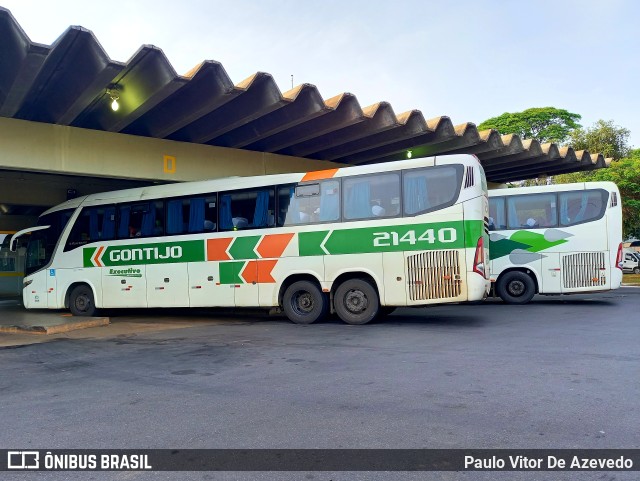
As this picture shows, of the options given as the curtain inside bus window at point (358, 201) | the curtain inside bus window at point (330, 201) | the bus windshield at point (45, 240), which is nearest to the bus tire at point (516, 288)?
the curtain inside bus window at point (358, 201)

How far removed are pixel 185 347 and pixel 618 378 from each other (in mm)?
6139

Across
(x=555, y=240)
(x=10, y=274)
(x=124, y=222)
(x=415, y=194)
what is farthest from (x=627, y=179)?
(x=10, y=274)

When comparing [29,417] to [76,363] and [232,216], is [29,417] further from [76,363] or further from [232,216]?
[232,216]

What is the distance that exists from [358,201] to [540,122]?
34.3m

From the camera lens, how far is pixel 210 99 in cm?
1141

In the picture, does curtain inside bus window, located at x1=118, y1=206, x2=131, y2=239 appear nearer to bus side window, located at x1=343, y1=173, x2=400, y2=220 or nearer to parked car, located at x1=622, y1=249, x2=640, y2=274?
bus side window, located at x1=343, y1=173, x2=400, y2=220

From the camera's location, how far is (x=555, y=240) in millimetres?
14555

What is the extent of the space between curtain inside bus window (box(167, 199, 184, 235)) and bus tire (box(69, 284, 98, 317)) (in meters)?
3.06

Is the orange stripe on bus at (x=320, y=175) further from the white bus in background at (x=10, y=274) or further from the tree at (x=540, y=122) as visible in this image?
the tree at (x=540, y=122)

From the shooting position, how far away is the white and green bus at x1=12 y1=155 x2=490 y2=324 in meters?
10.2

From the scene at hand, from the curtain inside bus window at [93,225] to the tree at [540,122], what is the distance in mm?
32671

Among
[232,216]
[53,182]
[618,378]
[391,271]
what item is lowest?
[618,378]

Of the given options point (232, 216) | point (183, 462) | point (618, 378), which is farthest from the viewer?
point (232, 216)

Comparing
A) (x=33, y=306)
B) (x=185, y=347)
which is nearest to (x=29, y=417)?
(x=185, y=347)
